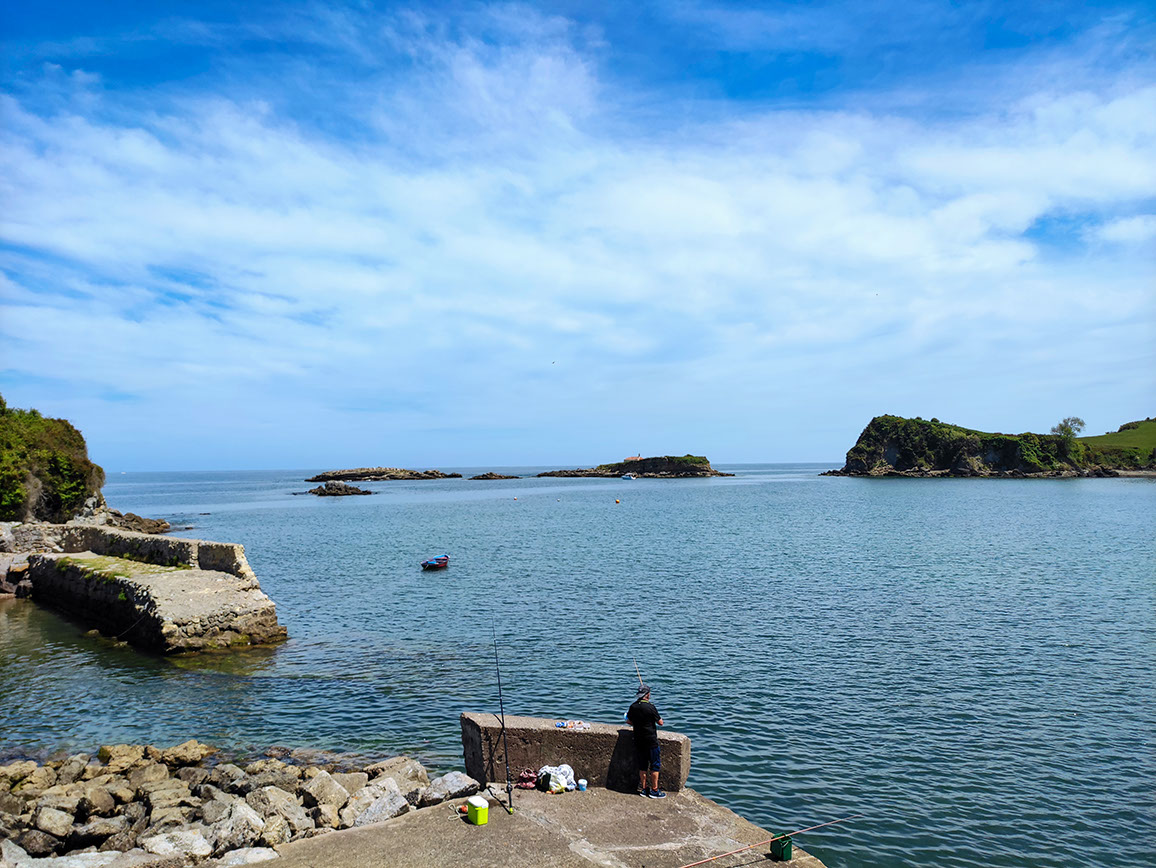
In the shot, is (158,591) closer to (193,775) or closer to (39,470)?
(193,775)

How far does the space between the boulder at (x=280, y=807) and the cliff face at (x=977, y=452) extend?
665 ft

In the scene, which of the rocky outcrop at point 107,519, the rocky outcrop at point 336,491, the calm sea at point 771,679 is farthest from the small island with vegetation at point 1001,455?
the rocky outcrop at point 107,519

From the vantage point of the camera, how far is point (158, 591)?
2570 centimetres

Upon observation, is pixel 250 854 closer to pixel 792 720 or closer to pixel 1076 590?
pixel 792 720

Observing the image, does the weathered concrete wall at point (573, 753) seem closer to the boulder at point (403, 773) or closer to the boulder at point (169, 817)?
the boulder at point (403, 773)

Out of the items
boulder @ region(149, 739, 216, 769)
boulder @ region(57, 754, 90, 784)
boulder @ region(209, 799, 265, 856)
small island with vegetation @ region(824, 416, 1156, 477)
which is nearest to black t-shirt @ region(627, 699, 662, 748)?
boulder @ region(209, 799, 265, 856)

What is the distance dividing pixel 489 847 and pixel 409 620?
826 inches

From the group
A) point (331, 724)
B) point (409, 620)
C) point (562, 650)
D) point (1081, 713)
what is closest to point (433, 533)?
point (409, 620)

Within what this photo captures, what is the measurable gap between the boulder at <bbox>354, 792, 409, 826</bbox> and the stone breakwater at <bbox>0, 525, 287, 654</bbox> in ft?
56.4

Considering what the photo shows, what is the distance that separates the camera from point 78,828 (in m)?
10.6

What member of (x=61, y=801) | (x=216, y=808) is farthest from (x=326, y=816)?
(x=61, y=801)

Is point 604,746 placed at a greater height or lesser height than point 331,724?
greater

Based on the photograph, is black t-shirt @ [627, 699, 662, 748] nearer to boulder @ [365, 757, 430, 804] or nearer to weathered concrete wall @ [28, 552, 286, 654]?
boulder @ [365, 757, 430, 804]

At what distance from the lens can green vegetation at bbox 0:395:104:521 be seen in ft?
161
